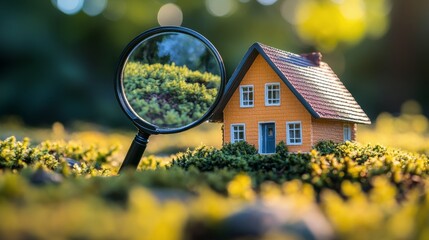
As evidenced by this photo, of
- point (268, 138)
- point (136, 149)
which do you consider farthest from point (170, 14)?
point (136, 149)

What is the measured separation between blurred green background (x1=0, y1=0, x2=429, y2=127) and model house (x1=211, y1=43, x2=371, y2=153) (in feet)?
52.8

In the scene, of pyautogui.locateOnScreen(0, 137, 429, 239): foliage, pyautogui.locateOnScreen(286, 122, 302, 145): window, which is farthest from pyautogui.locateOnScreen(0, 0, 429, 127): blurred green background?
pyautogui.locateOnScreen(0, 137, 429, 239): foliage

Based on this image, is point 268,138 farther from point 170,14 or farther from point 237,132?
point 170,14

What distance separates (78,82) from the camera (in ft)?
99.3

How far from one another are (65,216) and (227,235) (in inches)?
56.9

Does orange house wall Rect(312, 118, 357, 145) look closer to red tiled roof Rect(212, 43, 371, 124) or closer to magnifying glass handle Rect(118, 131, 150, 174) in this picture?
red tiled roof Rect(212, 43, 371, 124)

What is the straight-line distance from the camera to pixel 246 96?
12242 mm

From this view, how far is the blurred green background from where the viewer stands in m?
29.8

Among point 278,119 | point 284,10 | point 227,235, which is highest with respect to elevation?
point 284,10

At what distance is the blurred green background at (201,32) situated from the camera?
2977cm

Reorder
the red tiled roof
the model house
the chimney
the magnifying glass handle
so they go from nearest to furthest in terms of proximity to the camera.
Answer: the magnifying glass handle, the red tiled roof, the model house, the chimney

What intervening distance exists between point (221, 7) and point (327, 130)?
855 inches

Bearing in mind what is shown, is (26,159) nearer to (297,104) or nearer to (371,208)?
(297,104)

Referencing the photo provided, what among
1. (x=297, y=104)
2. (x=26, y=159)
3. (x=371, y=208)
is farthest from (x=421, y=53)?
(x=371, y=208)
